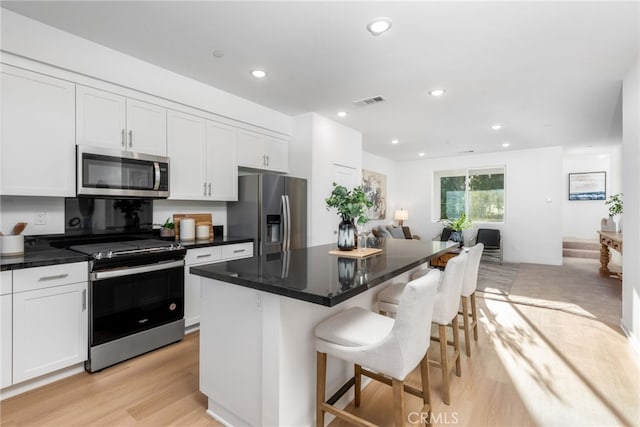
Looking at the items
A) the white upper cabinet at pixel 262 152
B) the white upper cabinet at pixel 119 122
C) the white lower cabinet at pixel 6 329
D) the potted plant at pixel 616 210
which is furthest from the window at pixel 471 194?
the white lower cabinet at pixel 6 329

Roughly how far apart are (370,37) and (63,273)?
2849 mm

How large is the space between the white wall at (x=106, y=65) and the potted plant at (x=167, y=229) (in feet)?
4.17

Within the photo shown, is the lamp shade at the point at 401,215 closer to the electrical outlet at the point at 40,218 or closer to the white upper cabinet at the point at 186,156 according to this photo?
the white upper cabinet at the point at 186,156

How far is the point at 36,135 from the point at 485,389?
144 inches

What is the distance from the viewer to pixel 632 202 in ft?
9.20

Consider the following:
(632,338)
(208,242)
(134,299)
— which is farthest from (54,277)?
(632,338)

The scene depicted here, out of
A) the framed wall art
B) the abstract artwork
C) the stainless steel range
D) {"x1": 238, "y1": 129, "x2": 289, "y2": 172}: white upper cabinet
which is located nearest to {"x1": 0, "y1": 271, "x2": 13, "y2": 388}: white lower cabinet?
the stainless steel range

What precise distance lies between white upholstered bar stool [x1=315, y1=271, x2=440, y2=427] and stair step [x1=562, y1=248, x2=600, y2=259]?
806 cm

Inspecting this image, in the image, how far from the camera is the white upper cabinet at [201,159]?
10.2 ft

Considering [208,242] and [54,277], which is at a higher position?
[208,242]

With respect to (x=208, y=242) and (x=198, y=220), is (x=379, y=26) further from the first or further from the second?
(x=198, y=220)

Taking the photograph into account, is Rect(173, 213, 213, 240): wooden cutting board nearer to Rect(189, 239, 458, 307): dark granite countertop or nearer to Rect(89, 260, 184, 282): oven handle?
Rect(89, 260, 184, 282): oven handle

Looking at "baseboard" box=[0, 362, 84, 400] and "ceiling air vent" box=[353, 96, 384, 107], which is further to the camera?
"ceiling air vent" box=[353, 96, 384, 107]

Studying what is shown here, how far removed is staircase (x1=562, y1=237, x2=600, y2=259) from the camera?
7271mm
